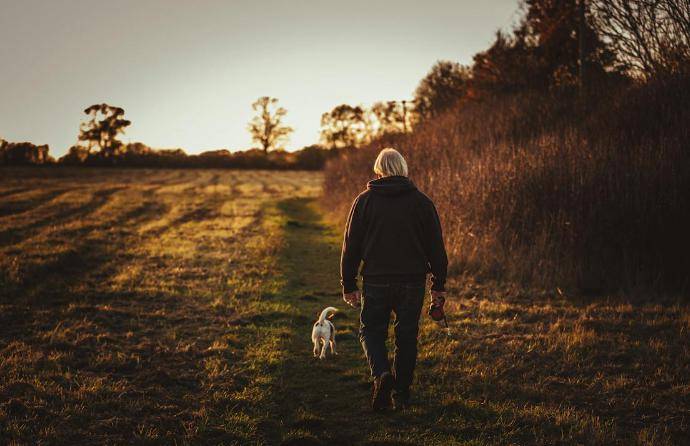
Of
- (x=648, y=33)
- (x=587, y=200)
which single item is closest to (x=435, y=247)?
(x=587, y=200)

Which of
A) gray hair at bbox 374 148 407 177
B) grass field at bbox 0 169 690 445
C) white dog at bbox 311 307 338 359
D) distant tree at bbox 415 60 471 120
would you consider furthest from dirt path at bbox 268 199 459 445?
distant tree at bbox 415 60 471 120

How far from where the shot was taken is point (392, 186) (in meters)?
4.19

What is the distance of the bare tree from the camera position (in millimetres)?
10789

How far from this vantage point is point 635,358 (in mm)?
5414

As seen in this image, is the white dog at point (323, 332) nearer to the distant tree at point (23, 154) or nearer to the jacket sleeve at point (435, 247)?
the jacket sleeve at point (435, 247)

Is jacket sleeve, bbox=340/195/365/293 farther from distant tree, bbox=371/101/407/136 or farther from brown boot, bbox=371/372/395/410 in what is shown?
distant tree, bbox=371/101/407/136

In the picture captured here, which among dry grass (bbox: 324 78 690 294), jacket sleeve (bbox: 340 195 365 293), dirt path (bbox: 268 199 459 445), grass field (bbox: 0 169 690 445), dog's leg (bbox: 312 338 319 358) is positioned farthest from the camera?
dry grass (bbox: 324 78 690 294)

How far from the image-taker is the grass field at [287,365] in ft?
13.3

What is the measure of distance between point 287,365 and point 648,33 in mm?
12082

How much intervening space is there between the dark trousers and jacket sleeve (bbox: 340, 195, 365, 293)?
0.57 feet

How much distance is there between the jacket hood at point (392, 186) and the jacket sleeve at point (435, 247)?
0.27 m

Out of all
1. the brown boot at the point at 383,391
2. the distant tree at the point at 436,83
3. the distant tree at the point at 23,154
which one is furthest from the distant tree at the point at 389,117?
the distant tree at the point at 23,154

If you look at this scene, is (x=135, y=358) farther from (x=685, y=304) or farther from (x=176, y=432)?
(x=685, y=304)

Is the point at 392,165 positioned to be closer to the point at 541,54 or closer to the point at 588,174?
the point at 588,174
